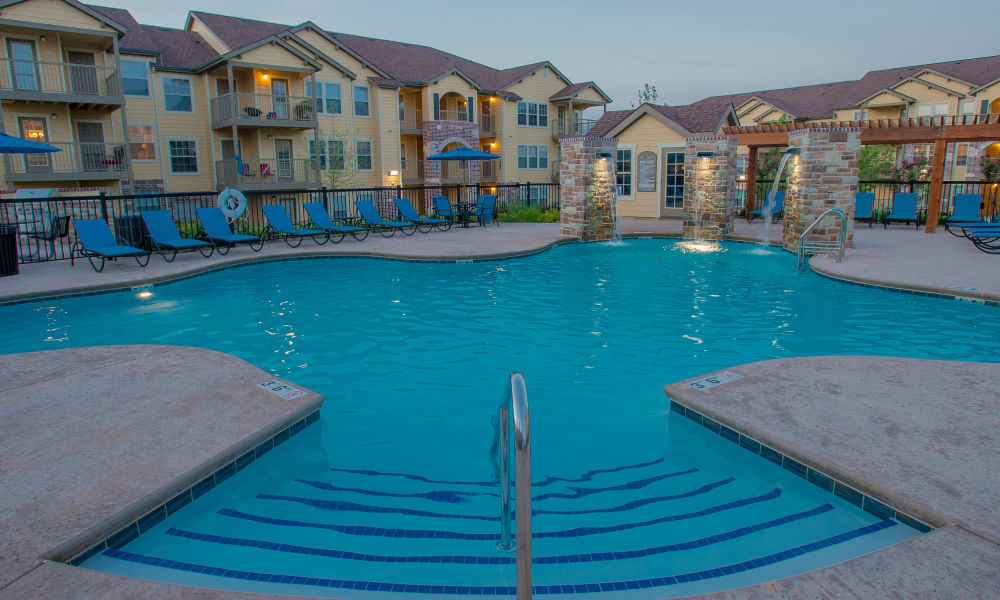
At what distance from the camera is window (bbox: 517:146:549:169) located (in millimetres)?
34281

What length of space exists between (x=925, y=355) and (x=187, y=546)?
23.7ft

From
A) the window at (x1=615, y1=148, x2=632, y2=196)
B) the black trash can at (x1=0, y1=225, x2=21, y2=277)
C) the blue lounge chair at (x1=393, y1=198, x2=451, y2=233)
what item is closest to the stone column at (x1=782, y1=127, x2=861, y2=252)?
the window at (x1=615, y1=148, x2=632, y2=196)

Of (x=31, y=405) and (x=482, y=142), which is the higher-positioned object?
(x=482, y=142)

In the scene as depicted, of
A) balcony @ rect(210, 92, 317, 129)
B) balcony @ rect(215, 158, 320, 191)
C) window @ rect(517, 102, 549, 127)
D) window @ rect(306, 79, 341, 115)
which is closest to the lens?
balcony @ rect(210, 92, 317, 129)

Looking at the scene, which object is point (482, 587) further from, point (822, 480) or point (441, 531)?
Result: point (822, 480)

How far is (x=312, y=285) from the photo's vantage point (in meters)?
10.8

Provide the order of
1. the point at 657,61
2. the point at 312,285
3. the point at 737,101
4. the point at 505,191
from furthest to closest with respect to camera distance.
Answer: the point at 657,61
the point at 737,101
the point at 505,191
the point at 312,285

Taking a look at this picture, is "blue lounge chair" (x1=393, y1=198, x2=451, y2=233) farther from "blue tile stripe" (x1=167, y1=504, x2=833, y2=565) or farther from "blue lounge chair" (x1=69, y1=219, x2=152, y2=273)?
"blue tile stripe" (x1=167, y1=504, x2=833, y2=565)

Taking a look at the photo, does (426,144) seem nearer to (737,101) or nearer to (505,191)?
(505,191)

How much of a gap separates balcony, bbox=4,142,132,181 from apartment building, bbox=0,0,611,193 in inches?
2.4

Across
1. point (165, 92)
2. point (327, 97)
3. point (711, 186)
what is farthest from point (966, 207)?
point (165, 92)

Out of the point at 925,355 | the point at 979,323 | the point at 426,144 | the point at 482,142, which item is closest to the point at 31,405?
the point at 925,355

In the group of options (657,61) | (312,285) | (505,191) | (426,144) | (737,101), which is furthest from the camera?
(657,61)

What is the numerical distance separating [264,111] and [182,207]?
7654 mm
